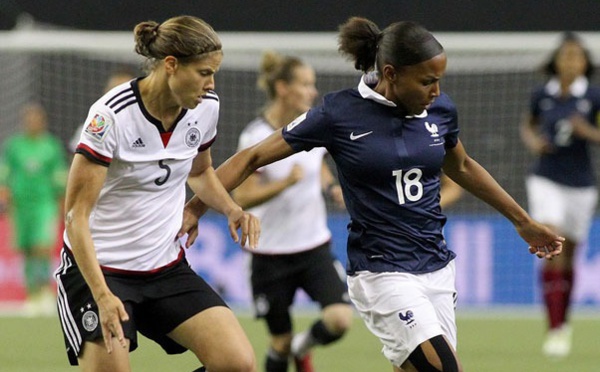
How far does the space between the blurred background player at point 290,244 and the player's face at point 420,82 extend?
2.46 metres

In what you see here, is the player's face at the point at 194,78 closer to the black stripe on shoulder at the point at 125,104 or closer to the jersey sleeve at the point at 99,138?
the black stripe on shoulder at the point at 125,104

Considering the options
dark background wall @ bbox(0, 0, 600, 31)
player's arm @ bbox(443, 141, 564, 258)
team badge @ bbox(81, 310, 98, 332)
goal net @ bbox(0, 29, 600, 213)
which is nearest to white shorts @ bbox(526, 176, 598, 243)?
dark background wall @ bbox(0, 0, 600, 31)

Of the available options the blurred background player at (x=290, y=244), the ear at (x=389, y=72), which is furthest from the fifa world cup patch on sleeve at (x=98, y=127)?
the blurred background player at (x=290, y=244)

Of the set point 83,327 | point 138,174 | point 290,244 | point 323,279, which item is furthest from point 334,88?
point 83,327

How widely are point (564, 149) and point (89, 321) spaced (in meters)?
6.11

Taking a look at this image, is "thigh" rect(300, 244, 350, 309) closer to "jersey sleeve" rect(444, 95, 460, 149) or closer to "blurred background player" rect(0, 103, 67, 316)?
"jersey sleeve" rect(444, 95, 460, 149)

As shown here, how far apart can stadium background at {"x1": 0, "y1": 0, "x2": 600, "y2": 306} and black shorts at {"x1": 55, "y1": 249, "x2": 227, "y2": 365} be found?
26.8 feet

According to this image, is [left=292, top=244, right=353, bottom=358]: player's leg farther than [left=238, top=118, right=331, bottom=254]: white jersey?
No

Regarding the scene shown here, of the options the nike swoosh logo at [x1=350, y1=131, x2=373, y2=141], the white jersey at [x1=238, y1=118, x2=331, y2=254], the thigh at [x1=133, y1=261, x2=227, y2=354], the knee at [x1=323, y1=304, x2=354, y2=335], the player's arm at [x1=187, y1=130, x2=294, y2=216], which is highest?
the nike swoosh logo at [x1=350, y1=131, x2=373, y2=141]

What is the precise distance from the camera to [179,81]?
538 cm

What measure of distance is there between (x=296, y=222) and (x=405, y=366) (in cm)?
282

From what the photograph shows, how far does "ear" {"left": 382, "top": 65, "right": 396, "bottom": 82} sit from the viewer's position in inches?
216

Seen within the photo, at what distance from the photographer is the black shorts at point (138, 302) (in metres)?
5.48

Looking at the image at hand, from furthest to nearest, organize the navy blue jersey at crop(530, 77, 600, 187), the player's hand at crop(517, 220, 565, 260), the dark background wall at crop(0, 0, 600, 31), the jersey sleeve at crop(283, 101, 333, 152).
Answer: the dark background wall at crop(0, 0, 600, 31)
the navy blue jersey at crop(530, 77, 600, 187)
the player's hand at crop(517, 220, 565, 260)
the jersey sleeve at crop(283, 101, 333, 152)
